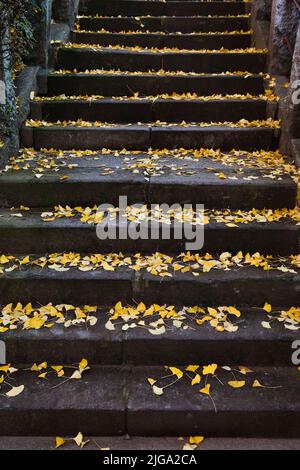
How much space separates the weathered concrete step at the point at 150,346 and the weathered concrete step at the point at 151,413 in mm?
292

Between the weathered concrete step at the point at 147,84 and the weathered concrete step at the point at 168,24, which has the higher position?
the weathered concrete step at the point at 168,24

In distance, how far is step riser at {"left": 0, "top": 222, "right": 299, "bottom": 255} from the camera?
355 cm

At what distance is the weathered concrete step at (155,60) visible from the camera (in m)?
5.73

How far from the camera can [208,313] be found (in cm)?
325

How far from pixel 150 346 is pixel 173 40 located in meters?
4.93

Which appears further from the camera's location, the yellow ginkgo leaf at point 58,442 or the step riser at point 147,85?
the step riser at point 147,85

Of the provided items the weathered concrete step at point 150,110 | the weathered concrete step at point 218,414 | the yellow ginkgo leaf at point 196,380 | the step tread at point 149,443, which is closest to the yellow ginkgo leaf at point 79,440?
the step tread at point 149,443

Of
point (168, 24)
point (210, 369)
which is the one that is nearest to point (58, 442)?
point (210, 369)

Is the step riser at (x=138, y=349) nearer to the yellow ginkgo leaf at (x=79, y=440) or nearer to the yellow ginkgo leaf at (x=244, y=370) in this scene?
the yellow ginkgo leaf at (x=244, y=370)

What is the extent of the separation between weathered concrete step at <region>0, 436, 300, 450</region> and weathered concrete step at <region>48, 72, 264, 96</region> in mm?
4138

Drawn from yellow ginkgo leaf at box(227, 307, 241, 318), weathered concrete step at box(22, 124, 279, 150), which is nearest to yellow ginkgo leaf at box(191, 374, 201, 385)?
yellow ginkgo leaf at box(227, 307, 241, 318)

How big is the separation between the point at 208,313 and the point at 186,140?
2.27 m

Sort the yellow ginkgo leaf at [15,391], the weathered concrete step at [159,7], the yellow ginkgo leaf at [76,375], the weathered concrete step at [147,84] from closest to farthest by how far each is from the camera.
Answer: the yellow ginkgo leaf at [15,391], the yellow ginkgo leaf at [76,375], the weathered concrete step at [147,84], the weathered concrete step at [159,7]
